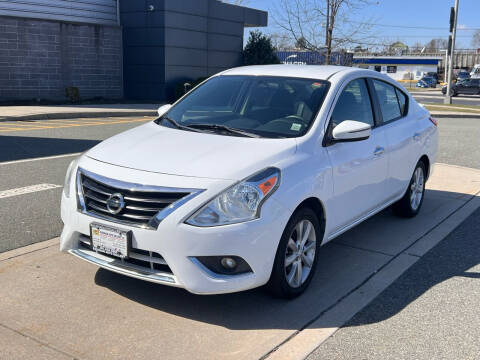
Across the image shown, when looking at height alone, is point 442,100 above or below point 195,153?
below

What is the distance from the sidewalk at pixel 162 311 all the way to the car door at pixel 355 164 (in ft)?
1.66

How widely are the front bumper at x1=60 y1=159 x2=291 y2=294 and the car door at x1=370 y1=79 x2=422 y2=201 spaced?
7.15 ft

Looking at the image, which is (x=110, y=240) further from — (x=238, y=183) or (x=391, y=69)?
(x=391, y=69)

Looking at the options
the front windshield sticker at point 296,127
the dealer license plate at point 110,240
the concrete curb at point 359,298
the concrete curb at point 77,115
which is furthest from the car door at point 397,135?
the concrete curb at point 77,115

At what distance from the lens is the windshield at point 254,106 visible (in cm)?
448

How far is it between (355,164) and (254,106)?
102 cm

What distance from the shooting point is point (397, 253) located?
518cm

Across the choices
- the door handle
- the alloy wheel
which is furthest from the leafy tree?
the alloy wheel

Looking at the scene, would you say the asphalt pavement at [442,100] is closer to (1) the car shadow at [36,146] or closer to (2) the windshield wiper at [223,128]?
(1) the car shadow at [36,146]

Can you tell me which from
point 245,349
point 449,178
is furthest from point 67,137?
point 245,349

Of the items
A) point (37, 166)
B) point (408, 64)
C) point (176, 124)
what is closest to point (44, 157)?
point (37, 166)

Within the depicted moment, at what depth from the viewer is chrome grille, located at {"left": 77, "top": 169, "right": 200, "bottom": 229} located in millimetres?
3477

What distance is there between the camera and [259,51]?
29094mm

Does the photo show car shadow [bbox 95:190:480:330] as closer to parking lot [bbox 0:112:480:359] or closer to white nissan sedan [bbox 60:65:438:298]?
parking lot [bbox 0:112:480:359]
